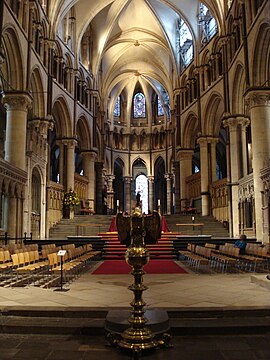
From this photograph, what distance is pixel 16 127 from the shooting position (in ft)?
59.5

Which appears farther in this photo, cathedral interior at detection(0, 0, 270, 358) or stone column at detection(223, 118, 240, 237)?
stone column at detection(223, 118, 240, 237)

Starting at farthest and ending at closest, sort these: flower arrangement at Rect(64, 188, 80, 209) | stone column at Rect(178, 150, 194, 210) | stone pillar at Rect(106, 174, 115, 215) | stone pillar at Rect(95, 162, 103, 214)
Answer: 1. stone pillar at Rect(106, 174, 115, 215)
2. stone pillar at Rect(95, 162, 103, 214)
3. stone column at Rect(178, 150, 194, 210)
4. flower arrangement at Rect(64, 188, 80, 209)

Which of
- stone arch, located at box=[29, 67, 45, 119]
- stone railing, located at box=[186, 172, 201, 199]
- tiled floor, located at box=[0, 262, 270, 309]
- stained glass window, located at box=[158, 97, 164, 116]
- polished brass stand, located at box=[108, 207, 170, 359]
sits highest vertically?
stained glass window, located at box=[158, 97, 164, 116]

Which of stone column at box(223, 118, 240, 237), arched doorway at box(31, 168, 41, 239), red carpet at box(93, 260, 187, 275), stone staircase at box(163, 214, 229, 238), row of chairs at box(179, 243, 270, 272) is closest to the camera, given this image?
row of chairs at box(179, 243, 270, 272)

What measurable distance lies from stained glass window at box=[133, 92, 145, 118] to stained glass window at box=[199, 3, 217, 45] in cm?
1909

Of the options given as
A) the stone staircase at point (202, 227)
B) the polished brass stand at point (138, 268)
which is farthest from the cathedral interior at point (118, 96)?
the polished brass stand at point (138, 268)

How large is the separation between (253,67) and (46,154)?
41.4 feet

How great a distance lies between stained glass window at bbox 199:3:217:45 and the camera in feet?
87.7

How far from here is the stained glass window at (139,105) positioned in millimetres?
46719

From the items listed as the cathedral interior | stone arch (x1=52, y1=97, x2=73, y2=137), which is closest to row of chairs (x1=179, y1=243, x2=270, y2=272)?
the cathedral interior

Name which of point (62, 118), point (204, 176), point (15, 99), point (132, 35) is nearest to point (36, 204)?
point (15, 99)

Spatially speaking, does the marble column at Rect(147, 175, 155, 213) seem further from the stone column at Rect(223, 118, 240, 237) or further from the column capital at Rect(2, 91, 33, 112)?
the column capital at Rect(2, 91, 33, 112)

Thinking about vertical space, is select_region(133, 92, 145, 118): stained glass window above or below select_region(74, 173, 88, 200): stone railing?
above

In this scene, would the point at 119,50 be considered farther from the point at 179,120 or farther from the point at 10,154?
the point at 10,154
